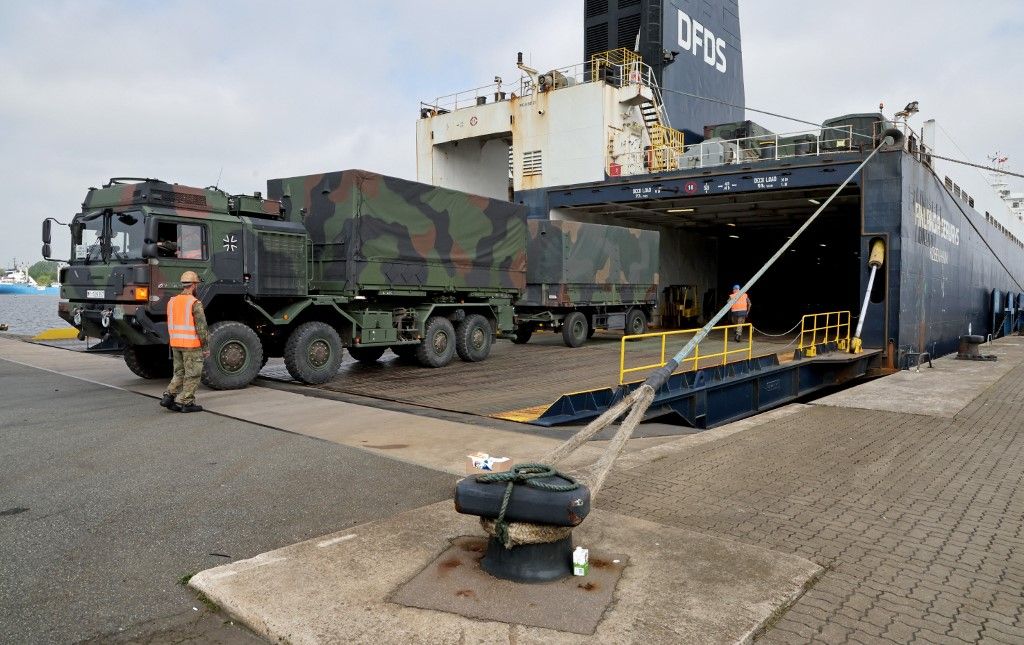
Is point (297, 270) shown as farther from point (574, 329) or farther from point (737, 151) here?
point (737, 151)

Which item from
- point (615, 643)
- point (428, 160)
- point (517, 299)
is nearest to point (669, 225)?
point (428, 160)

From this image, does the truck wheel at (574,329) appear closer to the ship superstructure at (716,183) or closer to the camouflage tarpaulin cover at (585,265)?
the camouflage tarpaulin cover at (585,265)

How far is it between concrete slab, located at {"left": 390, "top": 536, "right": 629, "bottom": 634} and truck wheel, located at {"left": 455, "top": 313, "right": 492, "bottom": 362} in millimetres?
10425

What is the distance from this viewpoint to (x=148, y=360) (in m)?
11.1

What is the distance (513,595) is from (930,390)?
10105 mm

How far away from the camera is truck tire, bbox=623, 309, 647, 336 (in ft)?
66.9

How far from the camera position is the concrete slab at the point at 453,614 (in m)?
2.98

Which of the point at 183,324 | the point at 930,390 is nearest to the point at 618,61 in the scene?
the point at 930,390

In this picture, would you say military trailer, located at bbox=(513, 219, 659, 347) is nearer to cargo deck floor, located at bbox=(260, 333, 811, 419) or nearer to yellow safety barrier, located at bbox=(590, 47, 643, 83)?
cargo deck floor, located at bbox=(260, 333, 811, 419)

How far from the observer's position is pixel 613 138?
22.8 meters

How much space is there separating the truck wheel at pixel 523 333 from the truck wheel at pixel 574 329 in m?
0.99

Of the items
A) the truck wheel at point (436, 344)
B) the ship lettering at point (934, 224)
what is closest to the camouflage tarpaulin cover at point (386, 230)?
the truck wheel at point (436, 344)

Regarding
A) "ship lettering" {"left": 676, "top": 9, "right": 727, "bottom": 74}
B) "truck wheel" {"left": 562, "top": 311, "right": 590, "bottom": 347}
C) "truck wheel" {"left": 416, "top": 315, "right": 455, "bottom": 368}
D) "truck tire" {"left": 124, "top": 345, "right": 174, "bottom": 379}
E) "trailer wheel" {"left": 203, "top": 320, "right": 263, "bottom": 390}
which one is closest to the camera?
"trailer wheel" {"left": 203, "top": 320, "right": 263, "bottom": 390}

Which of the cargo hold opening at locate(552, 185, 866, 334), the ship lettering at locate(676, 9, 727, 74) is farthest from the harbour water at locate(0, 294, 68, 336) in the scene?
the ship lettering at locate(676, 9, 727, 74)
